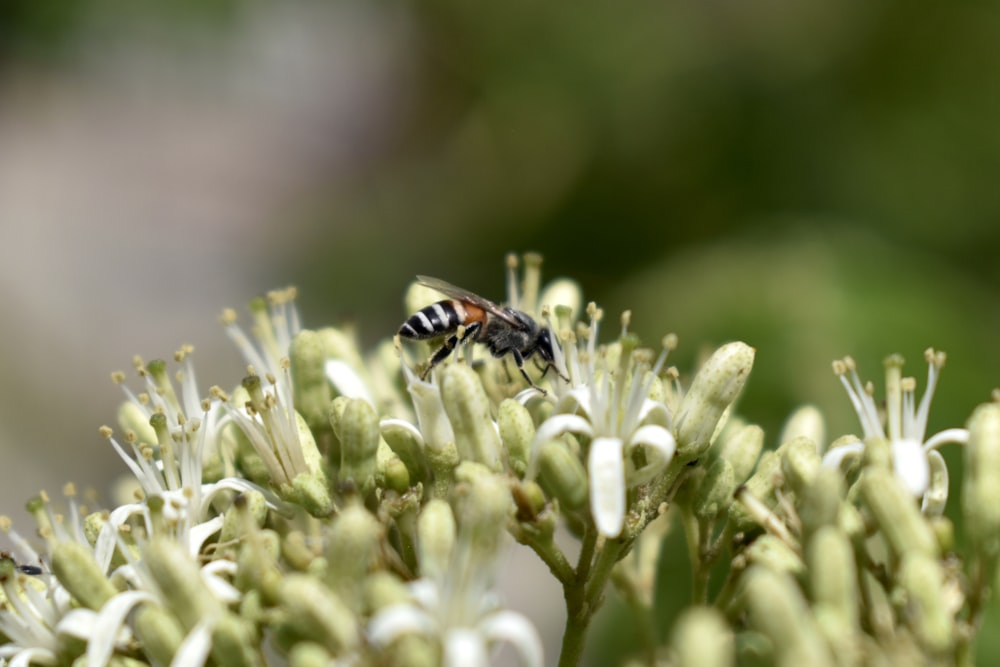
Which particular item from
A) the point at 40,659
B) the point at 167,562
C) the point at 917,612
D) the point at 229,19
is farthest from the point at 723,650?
the point at 229,19

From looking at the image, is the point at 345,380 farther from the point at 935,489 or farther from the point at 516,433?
the point at 935,489

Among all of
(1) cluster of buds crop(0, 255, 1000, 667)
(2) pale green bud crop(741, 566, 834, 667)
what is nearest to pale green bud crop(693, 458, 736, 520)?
(1) cluster of buds crop(0, 255, 1000, 667)

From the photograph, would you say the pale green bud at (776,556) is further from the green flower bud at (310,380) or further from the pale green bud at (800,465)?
the green flower bud at (310,380)

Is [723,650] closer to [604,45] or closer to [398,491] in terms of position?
[398,491]

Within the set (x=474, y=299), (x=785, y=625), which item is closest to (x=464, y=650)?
(x=785, y=625)

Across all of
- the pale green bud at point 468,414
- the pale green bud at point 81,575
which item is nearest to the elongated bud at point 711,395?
the pale green bud at point 468,414
